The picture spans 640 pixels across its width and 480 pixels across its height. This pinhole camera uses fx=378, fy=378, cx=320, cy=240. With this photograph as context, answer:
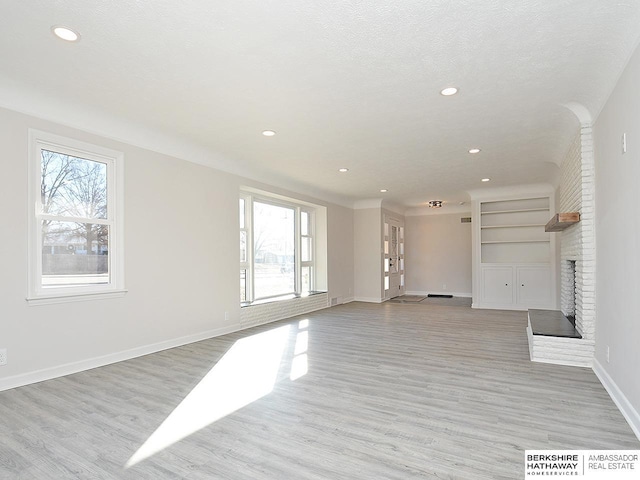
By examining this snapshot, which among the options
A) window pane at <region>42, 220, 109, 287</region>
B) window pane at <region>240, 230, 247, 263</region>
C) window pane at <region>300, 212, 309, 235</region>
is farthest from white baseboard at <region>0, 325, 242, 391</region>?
window pane at <region>300, 212, 309, 235</region>

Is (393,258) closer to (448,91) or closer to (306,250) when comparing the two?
(306,250)

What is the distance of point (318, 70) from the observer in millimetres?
2971

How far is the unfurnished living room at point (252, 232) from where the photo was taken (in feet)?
7.39

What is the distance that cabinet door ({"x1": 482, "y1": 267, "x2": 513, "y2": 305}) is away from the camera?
8086 millimetres

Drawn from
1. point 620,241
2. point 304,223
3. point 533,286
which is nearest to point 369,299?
point 304,223

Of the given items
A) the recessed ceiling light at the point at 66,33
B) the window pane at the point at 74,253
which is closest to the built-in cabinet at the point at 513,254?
the window pane at the point at 74,253

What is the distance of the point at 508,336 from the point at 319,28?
4.74 m

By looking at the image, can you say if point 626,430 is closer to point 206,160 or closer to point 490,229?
point 206,160

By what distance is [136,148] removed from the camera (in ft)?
14.1

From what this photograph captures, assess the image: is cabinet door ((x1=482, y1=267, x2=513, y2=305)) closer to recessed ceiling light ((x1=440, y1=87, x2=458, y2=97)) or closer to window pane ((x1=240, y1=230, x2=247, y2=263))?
window pane ((x1=240, y1=230, x2=247, y2=263))

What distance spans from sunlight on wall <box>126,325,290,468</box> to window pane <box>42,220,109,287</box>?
5.26 ft

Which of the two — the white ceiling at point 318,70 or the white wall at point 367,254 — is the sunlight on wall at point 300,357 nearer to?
the white ceiling at point 318,70

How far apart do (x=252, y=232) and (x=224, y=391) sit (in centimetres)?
348

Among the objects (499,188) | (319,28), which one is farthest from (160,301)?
(499,188)
